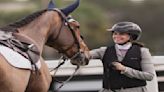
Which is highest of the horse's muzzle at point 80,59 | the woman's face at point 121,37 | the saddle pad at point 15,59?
the saddle pad at point 15,59

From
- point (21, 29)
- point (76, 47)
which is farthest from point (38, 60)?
point (76, 47)

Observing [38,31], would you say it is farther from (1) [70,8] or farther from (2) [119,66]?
(2) [119,66]

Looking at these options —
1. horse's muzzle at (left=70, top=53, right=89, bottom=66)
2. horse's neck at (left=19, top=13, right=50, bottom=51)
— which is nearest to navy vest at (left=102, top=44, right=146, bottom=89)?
horse's muzzle at (left=70, top=53, right=89, bottom=66)

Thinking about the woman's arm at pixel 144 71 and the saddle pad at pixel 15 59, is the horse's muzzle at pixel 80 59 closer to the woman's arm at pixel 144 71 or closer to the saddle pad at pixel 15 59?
the woman's arm at pixel 144 71

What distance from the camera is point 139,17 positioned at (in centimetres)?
630

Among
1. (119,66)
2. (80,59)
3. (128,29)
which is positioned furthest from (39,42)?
(128,29)

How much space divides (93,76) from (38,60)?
6.04 feet

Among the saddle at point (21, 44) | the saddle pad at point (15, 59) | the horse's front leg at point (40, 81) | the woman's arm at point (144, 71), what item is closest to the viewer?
the saddle pad at point (15, 59)

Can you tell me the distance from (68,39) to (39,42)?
32 centimetres

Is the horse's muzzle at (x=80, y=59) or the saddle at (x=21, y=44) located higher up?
the saddle at (x=21, y=44)

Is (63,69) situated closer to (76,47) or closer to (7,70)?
(76,47)

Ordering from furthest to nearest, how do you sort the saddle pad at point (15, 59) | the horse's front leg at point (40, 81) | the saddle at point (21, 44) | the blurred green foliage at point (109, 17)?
the blurred green foliage at point (109, 17), the horse's front leg at point (40, 81), the saddle at point (21, 44), the saddle pad at point (15, 59)

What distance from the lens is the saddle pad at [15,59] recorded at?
4250mm

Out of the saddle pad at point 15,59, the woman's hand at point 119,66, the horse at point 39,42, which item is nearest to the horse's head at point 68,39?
the horse at point 39,42
